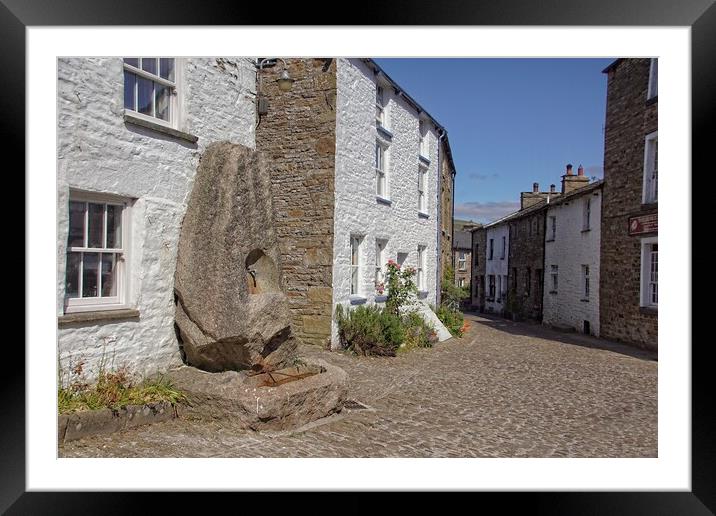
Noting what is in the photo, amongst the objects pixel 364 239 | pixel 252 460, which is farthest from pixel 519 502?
pixel 364 239

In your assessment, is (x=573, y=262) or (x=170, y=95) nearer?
Answer: (x=170, y=95)

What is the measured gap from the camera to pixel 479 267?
113 ft

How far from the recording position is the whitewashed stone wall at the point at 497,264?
2846cm

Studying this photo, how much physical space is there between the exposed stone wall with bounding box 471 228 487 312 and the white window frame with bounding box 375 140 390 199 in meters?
19.6

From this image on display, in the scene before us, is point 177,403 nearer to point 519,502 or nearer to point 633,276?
point 519,502

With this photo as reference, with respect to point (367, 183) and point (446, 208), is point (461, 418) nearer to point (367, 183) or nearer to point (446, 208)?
point (367, 183)

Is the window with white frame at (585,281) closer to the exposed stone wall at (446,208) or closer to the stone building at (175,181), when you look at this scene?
the exposed stone wall at (446,208)

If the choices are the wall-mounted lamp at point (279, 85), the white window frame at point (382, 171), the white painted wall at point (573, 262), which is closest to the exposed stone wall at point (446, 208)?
the white painted wall at point (573, 262)

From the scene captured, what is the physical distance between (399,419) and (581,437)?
209 cm

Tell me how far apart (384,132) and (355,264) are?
11.4 feet

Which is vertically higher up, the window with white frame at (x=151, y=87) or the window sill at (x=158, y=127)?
the window with white frame at (x=151, y=87)

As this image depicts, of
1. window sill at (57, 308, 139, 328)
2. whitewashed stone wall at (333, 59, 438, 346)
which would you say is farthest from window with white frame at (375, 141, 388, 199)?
window sill at (57, 308, 139, 328)

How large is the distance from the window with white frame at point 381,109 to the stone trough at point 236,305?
7079mm

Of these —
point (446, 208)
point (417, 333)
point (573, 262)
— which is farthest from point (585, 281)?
point (417, 333)
